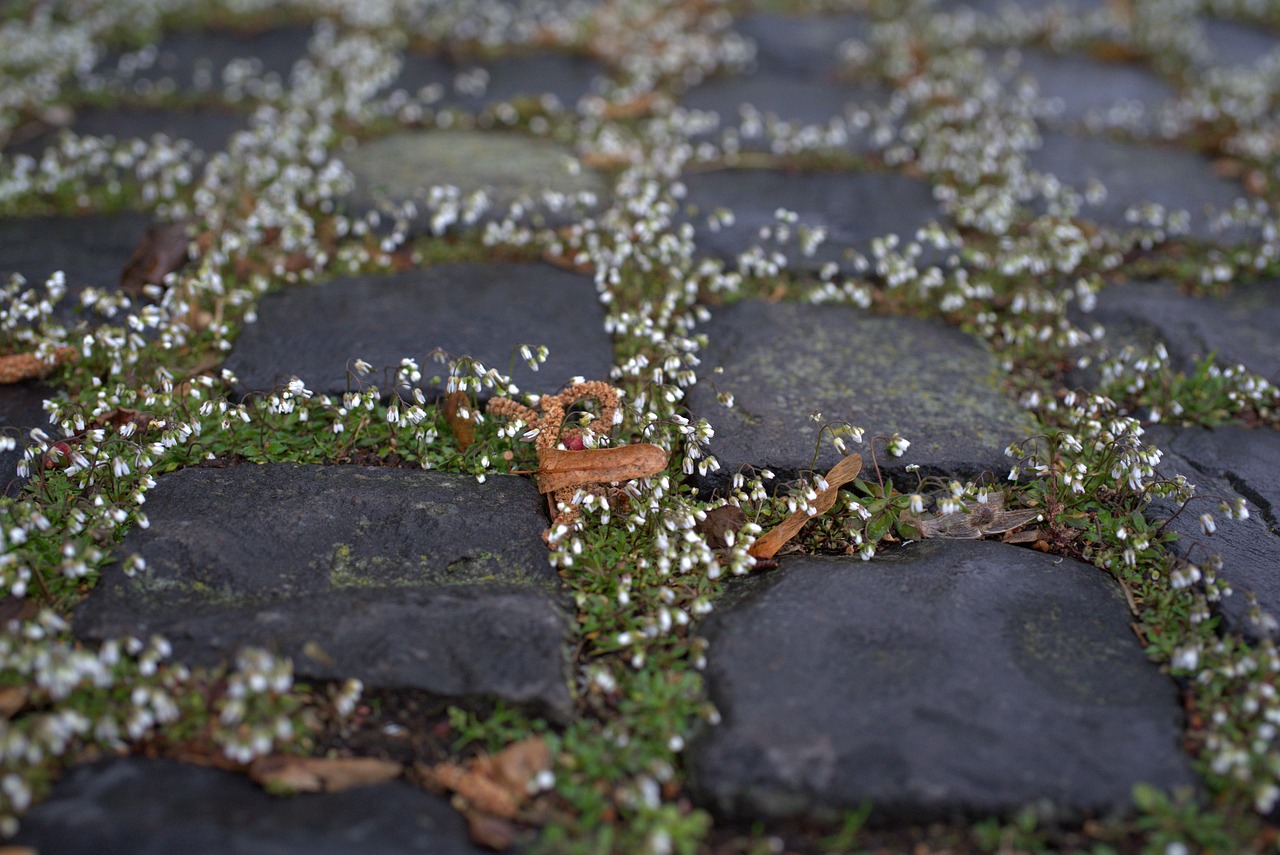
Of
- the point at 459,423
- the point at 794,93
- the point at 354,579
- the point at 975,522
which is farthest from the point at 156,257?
the point at 794,93

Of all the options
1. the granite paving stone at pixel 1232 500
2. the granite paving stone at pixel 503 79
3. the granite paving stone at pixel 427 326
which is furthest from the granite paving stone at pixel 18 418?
the granite paving stone at pixel 1232 500

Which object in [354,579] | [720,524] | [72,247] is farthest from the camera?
[72,247]

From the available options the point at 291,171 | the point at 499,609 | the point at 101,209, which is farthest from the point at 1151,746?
the point at 101,209

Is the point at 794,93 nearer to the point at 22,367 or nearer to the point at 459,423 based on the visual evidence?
the point at 459,423

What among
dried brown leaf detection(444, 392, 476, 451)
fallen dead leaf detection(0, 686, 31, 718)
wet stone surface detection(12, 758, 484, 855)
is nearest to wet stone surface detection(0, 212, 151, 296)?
dried brown leaf detection(444, 392, 476, 451)

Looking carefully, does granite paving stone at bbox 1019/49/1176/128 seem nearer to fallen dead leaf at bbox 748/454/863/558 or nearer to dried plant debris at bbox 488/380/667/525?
fallen dead leaf at bbox 748/454/863/558

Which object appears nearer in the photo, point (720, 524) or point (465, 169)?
point (720, 524)

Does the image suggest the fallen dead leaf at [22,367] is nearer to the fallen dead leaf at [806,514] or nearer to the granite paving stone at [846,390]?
the granite paving stone at [846,390]
